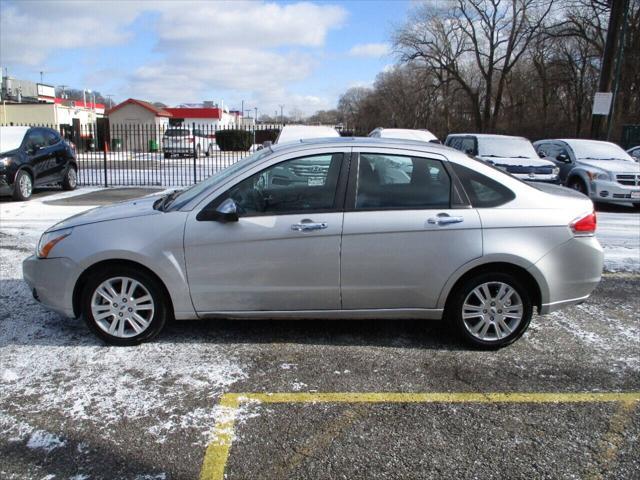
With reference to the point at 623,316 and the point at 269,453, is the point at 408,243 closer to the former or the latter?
the point at 269,453

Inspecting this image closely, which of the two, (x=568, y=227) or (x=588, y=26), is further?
(x=588, y=26)

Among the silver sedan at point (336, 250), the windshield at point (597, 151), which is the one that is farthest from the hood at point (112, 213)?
the windshield at point (597, 151)

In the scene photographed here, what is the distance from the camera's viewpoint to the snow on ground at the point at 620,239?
278 inches

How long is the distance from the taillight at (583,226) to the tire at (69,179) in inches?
517

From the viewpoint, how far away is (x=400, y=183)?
423 cm

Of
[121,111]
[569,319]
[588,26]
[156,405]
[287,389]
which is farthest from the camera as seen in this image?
[121,111]

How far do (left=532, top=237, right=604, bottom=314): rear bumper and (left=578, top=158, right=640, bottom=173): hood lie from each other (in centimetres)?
870

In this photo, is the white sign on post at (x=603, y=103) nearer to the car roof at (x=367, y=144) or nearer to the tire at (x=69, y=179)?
the car roof at (x=367, y=144)

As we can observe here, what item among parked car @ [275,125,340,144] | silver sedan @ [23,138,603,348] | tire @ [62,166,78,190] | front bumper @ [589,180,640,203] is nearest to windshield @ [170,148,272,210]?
silver sedan @ [23,138,603,348]

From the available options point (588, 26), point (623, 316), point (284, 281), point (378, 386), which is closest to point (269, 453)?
point (378, 386)

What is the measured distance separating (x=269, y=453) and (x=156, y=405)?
913 millimetres

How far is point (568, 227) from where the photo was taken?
4.20 metres

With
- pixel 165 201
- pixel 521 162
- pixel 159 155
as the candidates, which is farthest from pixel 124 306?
pixel 159 155

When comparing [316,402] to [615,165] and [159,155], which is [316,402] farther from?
[159,155]
